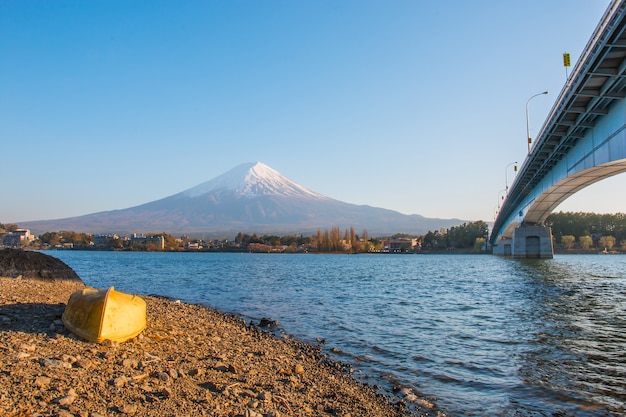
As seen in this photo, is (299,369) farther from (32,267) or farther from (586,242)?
(586,242)

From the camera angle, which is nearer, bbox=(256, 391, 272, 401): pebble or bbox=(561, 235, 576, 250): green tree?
bbox=(256, 391, 272, 401): pebble

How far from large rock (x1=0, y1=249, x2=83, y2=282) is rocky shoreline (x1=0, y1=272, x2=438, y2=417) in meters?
10.6

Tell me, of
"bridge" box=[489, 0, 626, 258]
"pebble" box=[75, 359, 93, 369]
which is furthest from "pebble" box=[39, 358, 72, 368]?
"bridge" box=[489, 0, 626, 258]

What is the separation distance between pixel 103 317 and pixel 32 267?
680 inches

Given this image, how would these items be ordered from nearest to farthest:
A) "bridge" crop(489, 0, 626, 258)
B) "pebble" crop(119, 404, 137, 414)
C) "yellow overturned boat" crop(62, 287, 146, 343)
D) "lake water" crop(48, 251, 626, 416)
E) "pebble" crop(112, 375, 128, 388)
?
"pebble" crop(119, 404, 137, 414)
"pebble" crop(112, 375, 128, 388)
"lake water" crop(48, 251, 626, 416)
"yellow overturned boat" crop(62, 287, 146, 343)
"bridge" crop(489, 0, 626, 258)

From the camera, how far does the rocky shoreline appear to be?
7.38 m

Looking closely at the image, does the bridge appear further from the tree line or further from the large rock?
the tree line

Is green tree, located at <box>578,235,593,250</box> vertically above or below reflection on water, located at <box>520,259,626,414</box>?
above

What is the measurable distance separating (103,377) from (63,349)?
2.18 metres

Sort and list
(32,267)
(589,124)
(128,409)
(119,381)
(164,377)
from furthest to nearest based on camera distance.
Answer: (589,124) → (32,267) → (164,377) → (119,381) → (128,409)

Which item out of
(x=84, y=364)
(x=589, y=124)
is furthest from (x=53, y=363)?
(x=589, y=124)

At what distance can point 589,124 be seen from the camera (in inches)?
1072

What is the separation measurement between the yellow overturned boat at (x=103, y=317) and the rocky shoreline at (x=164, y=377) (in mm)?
272

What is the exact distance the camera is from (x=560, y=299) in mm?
29906
